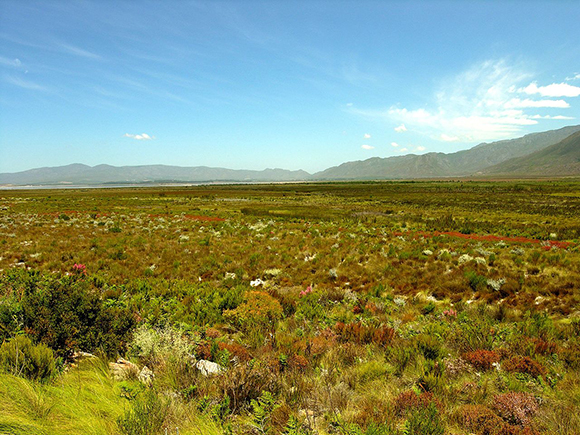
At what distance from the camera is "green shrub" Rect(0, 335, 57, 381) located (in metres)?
3.86

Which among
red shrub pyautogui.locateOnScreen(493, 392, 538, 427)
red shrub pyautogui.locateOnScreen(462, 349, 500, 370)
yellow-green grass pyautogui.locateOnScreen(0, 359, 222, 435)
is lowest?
red shrub pyautogui.locateOnScreen(462, 349, 500, 370)

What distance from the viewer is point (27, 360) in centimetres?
396

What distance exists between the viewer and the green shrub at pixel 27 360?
3859mm

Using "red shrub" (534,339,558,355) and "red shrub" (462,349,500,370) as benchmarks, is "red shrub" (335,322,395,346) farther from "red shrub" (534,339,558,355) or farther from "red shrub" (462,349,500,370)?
"red shrub" (534,339,558,355)

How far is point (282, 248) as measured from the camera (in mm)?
16688

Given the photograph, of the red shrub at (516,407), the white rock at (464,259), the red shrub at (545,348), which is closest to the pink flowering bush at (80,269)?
the red shrub at (516,407)

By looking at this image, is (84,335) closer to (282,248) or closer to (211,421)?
(211,421)

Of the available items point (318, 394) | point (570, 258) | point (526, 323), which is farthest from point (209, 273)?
point (570, 258)

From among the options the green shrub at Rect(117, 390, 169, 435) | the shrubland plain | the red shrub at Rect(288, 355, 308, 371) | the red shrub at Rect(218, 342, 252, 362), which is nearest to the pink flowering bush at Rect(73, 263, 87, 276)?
the shrubland plain

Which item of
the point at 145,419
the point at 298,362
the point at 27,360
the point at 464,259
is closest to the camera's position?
the point at 145,419

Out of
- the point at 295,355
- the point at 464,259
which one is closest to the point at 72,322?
the point at 295,355

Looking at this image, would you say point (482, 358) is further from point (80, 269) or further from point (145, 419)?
point (80, 269)

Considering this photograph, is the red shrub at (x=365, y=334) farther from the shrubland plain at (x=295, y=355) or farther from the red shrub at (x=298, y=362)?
the red shrub at (x=298, y=362)

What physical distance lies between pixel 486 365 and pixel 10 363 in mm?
7953
